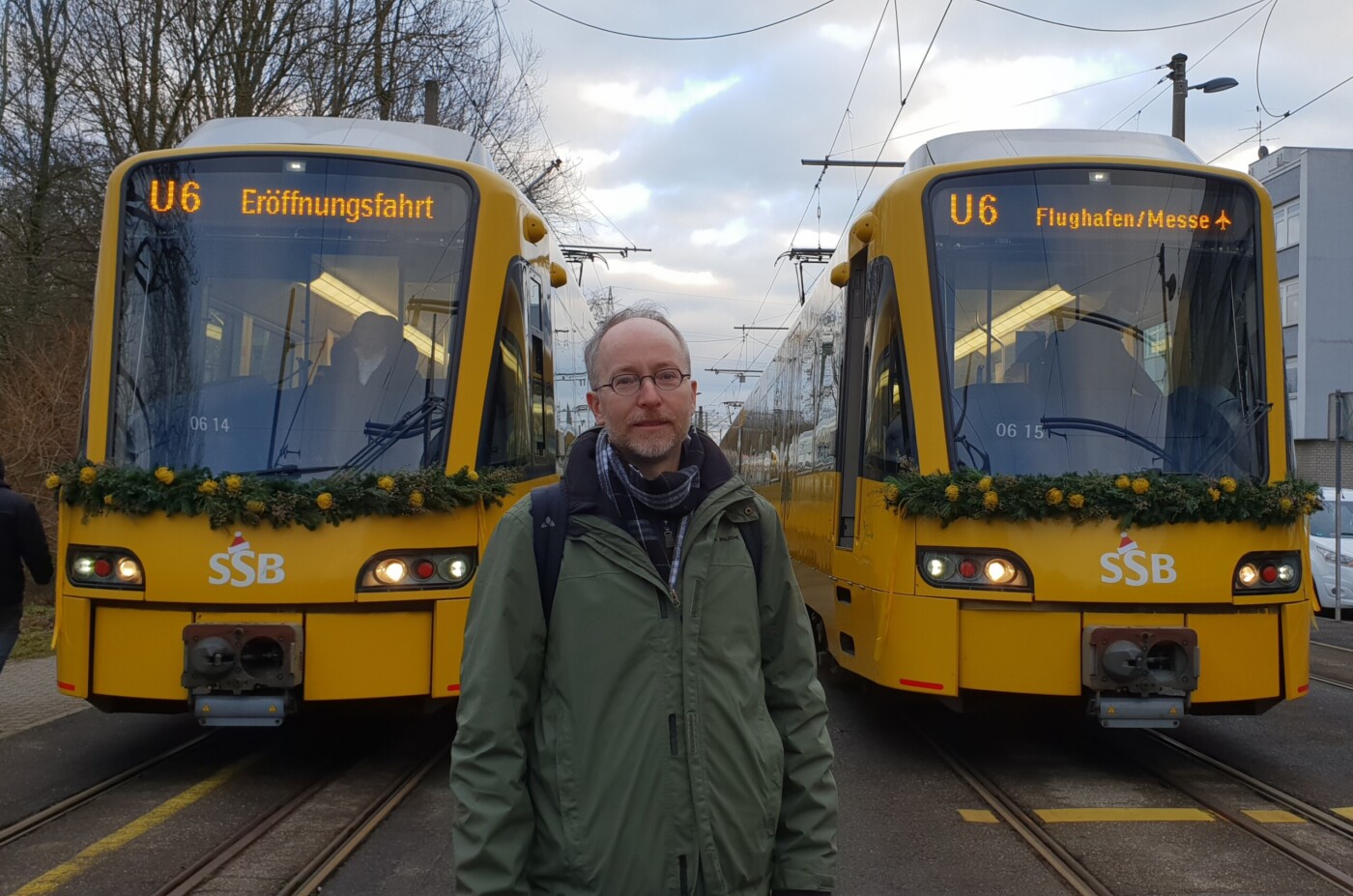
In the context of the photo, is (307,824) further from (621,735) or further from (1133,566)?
(1133,566)

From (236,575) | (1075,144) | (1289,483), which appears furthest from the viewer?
(1075,144)

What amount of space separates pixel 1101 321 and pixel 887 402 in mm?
1190

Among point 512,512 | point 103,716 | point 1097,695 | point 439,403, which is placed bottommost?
point 103,716

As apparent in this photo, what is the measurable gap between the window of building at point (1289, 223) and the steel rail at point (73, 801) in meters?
35.4

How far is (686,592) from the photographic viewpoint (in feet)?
7.55

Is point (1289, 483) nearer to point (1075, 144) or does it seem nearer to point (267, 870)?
point (1075, 144)

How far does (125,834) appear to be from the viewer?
5133mm

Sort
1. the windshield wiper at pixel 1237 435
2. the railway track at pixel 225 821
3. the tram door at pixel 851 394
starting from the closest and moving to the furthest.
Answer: the railway track at pixel 225 821, the windshield wiper at pixel 1237 435, the tram door at pixel 851 394

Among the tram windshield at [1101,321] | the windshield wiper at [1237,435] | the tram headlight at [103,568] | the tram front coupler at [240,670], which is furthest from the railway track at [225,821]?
the windshield wiper at [1237,435]

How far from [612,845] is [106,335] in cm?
498

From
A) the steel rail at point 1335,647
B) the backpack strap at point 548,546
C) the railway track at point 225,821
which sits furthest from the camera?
the steel rail at point 1335,647

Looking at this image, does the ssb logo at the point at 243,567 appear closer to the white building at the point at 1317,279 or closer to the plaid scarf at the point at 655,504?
the plaid scarf at the point at 655,504

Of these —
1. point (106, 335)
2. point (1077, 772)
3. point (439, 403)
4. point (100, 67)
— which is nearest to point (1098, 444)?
point (1077, 772)

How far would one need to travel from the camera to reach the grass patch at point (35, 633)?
11.2 meters
